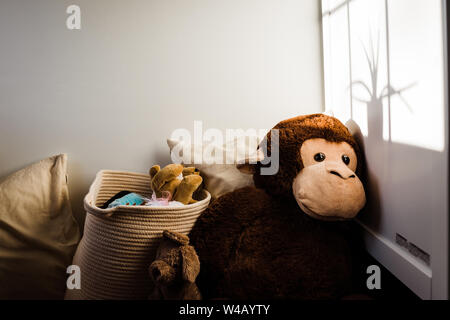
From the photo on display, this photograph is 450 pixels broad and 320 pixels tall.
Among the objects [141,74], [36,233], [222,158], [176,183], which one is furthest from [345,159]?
[36,233]

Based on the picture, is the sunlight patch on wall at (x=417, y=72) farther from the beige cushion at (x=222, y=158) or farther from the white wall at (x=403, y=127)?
the beige cushion at (x=222, y=158)

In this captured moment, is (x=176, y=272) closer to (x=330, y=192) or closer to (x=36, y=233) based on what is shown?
(x=330, y=192)

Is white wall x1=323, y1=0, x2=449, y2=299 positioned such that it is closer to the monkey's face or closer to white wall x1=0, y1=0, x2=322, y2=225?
the monkey's face

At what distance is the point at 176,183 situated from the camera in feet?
4.42

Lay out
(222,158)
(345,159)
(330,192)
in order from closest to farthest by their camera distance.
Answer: (330,192) < (345,159) < (222,158)

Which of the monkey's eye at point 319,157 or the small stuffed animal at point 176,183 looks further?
the small stuffed animal at point 176,183

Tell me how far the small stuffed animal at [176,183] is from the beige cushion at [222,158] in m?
0.10

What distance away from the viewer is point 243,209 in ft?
4.00

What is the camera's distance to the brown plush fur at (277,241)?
108 cm

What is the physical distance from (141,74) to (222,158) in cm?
53

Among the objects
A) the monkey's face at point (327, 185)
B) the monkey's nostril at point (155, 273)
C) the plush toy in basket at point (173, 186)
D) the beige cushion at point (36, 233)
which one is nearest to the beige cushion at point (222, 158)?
the plush toy in basket at point (173, 186)

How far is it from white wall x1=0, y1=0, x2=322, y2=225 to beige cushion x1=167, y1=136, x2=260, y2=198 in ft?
0.53

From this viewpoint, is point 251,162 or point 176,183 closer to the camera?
point 251,162

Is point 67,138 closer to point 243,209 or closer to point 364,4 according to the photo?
point 243,209
